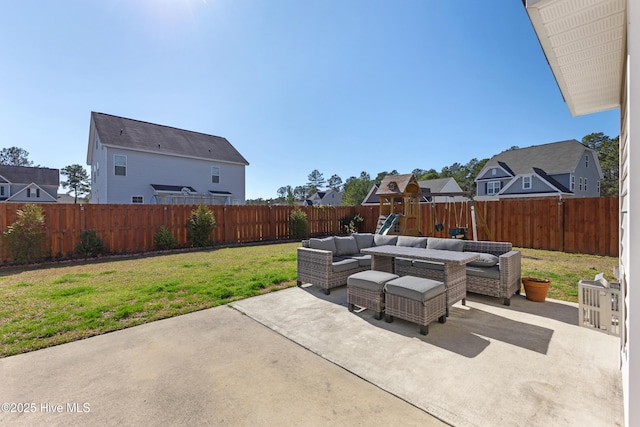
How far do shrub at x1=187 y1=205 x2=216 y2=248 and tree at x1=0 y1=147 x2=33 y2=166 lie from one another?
56059mm

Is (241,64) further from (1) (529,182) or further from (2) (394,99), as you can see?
(1) (529,182)

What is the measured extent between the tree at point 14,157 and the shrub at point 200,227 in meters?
56.1

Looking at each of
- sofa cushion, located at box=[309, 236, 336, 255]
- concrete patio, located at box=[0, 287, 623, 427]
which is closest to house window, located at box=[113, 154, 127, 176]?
sofa cushion, located at box=[309, 236, 336, 255]

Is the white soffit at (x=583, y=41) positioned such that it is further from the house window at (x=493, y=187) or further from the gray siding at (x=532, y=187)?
the house window at (x=493, y=187)

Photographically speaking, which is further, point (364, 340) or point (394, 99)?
point (394, 99)

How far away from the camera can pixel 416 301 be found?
10.5 ft

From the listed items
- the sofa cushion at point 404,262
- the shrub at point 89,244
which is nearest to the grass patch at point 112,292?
the shrub at point 89,244

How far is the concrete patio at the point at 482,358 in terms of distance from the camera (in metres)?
A: 1.97

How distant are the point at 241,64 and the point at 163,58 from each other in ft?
7.68

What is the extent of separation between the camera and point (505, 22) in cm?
729

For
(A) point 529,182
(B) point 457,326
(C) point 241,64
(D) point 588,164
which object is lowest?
(B) point 457,326

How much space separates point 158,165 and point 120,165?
200 cm

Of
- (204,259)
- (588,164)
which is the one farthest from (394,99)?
(588,164)

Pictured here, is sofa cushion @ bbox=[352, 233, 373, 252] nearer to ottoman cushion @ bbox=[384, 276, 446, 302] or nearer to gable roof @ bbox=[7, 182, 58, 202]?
ottoman cushion @ bbox=[384, 276, 446, 302]
